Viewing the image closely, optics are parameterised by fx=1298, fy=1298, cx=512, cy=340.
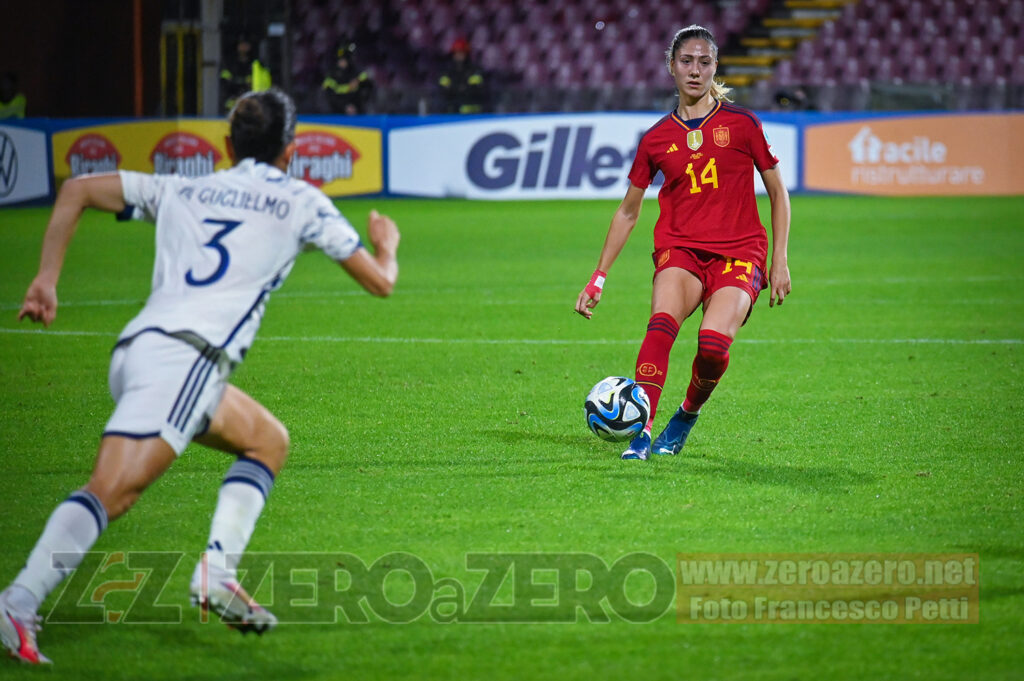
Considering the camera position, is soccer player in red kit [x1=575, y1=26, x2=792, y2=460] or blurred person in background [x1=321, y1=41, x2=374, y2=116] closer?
soccer player in red kit [x1=575, y1=26, x2=792, y2=460]

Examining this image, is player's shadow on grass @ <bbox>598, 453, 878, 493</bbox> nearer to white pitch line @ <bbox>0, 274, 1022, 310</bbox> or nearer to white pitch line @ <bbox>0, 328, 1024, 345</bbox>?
white pitch line @ <bbox>0, 328, 1024, 345</bbox>

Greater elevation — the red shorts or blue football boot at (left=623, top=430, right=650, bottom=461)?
the red shorts

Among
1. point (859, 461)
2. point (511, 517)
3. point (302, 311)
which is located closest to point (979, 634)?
point (511, 517)

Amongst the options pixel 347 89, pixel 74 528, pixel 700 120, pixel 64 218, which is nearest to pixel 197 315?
pixel 64 218

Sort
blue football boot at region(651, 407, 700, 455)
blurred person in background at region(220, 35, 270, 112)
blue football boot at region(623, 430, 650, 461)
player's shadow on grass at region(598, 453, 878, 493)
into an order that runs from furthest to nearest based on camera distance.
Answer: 1. blurred person in background at region(220, 35, 270, 112)
2. blue football boot at region(651, 407, 700, 455)
3. blue football boot at region(623, 430, 650, 461)
4. player's shadow on grass at region(598, 453, 878, 493)

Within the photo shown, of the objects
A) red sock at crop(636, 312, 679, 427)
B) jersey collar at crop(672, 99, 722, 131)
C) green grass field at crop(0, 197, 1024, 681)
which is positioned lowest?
green grass field at crop(0, 197, 1024, 681)

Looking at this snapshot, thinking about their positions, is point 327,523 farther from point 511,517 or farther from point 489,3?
point 489,3

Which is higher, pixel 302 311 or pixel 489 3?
pixel 489 3

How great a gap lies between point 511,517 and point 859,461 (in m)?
1.82

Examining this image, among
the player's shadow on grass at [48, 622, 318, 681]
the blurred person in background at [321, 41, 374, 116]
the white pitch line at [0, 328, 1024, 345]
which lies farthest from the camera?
the blurred person in background at [321, 41, 374, 116]

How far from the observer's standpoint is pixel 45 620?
381 cm

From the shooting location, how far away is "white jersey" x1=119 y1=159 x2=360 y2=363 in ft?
11.7

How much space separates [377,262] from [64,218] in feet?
2.85

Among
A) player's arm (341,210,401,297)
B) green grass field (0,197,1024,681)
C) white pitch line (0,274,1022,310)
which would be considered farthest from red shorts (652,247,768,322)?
white pitch line (0,274,1022,310)
